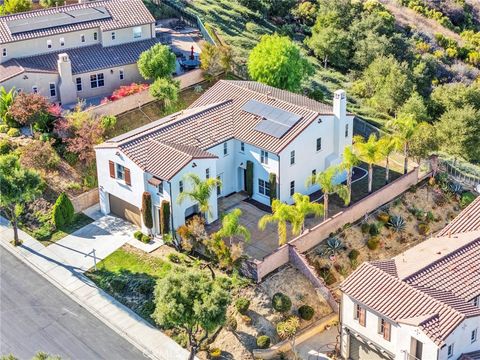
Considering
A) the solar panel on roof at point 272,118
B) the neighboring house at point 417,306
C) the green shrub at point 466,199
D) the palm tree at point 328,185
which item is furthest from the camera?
the green shrub at point 466,199

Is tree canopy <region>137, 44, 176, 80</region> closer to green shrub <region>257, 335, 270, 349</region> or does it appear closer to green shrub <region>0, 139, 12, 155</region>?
green shrub <region>0, 139, 12, 155</region>

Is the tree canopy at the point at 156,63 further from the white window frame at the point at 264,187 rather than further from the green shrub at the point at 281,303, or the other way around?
the green shrub at the point at 281,303

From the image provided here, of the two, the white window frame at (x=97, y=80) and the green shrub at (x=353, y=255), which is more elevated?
the white window frame at (x=97, y=80)

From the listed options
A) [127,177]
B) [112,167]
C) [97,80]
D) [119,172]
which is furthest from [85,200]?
[97,80]

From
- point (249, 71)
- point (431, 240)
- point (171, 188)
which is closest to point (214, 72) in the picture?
point (249, 71)

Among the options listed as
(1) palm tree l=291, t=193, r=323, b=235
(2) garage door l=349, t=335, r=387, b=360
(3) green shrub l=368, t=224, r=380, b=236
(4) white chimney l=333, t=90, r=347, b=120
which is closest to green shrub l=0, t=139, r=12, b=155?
(1) palm tree l=291, t=193, r=323, b=235

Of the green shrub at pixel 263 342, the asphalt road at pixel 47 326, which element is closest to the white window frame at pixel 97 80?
the asphalt road at pixel 47 326
